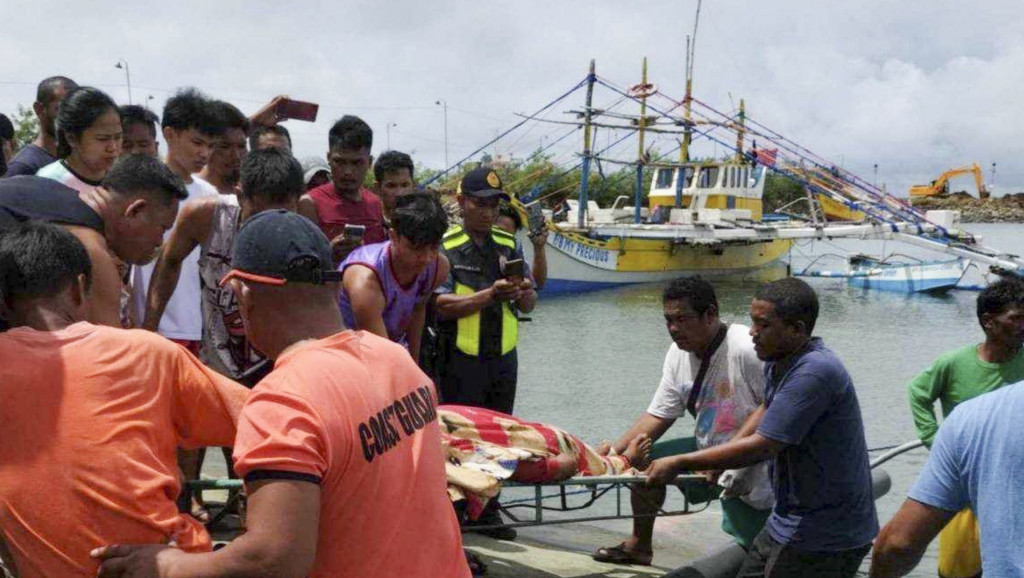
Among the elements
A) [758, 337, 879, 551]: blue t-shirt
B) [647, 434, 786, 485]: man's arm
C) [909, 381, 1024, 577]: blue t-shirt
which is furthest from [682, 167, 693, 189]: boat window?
[909, 381, 1024, 577]: blue t-shirt

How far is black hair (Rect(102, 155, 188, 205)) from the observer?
11.5 feet

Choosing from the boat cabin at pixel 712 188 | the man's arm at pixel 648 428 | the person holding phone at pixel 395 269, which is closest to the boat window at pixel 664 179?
the boat cabin at pixel 712 188

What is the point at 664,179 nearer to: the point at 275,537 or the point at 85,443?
the point at 85,443

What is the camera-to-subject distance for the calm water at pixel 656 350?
45.3 ft

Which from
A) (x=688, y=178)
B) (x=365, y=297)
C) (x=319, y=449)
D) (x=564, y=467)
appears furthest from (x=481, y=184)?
(x=688, y=178)

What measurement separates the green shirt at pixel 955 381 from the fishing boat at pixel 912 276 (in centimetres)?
2966

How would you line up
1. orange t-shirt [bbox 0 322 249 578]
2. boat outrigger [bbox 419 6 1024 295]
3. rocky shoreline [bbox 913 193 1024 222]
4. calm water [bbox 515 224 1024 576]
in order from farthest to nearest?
rocky shoreline [bbox 913 193 1024 222], boat outrigger [bbox 419 6 1024 295], calm water [bbox 515 224 1024 576], orange t-shirt [bbox 0 322 249 578]

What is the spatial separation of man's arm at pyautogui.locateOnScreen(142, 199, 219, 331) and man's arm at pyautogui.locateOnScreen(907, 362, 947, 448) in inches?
139

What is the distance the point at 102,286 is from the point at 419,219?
65.0 inches

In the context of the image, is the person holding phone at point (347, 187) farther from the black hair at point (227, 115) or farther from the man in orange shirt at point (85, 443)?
the man in orange shirt at point (85, 443)

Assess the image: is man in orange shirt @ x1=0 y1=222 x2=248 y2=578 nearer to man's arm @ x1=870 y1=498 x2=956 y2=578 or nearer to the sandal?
man's arm @ x1=870 y1=498 x2=956 y2=578

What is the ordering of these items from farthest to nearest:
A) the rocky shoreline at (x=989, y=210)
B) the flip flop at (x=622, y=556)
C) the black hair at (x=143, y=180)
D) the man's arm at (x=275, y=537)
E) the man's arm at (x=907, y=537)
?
the rocky shoreline at (x=989, y=210), the flip flop at (x=622, y=556), the black hair at (x=143, y=180), the man's arm at (x=907, y=537), the man's arm at (x=275, y=537)

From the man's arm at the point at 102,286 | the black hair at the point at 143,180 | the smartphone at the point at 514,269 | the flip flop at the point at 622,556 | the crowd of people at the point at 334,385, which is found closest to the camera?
the crowd of people at the point at 334,385

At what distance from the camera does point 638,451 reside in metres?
4.92
